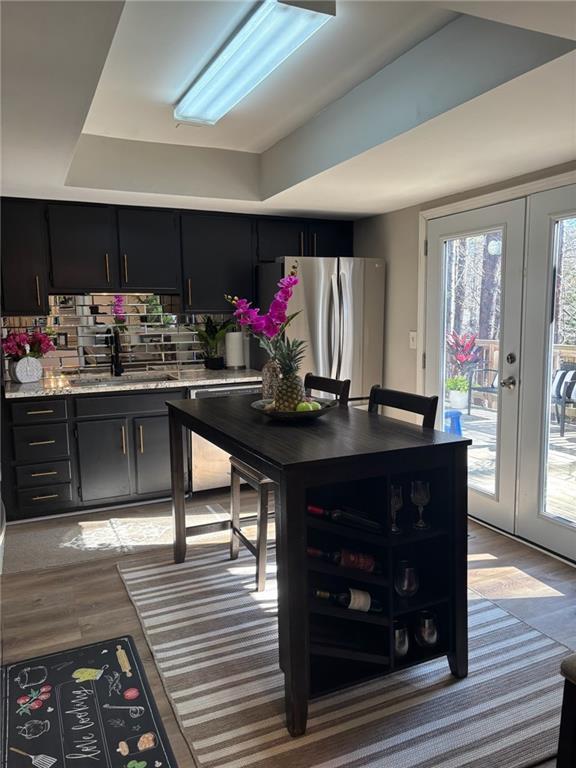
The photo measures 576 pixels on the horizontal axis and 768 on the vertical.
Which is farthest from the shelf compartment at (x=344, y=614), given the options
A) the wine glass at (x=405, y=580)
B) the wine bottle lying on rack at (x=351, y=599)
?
the wine glass at (x=405, y=580)

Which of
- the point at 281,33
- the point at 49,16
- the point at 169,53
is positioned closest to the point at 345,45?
the point at 281,33

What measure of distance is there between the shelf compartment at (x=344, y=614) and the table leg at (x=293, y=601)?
0.41ft

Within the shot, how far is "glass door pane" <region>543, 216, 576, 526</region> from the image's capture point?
2.98 metres

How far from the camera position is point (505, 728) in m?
1.87

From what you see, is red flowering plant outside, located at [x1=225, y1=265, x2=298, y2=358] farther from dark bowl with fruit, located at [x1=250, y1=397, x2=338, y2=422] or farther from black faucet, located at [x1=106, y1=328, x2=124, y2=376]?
black faucet, located at [x1=106, y1=328, x2=124, y2=376]

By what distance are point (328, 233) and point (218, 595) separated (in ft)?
10.3

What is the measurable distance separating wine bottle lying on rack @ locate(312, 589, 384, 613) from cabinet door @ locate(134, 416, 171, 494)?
234 cm

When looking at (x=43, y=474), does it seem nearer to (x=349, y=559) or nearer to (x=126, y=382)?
(x=126, y=382)

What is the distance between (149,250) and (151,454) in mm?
1516

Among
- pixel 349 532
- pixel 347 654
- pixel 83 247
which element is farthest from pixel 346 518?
pixel 83 247

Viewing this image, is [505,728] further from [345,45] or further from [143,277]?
[143,277]

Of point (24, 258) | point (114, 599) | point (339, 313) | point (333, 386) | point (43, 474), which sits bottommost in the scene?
point (114, 599)

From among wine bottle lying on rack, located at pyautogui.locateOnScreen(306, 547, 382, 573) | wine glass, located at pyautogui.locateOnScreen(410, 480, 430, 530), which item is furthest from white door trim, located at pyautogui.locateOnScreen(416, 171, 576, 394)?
wine bottle lying on rack, located at pyautogui.locateOnScreen(306, 547, 382, 573)

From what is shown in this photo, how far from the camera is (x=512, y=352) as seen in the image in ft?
11.0
